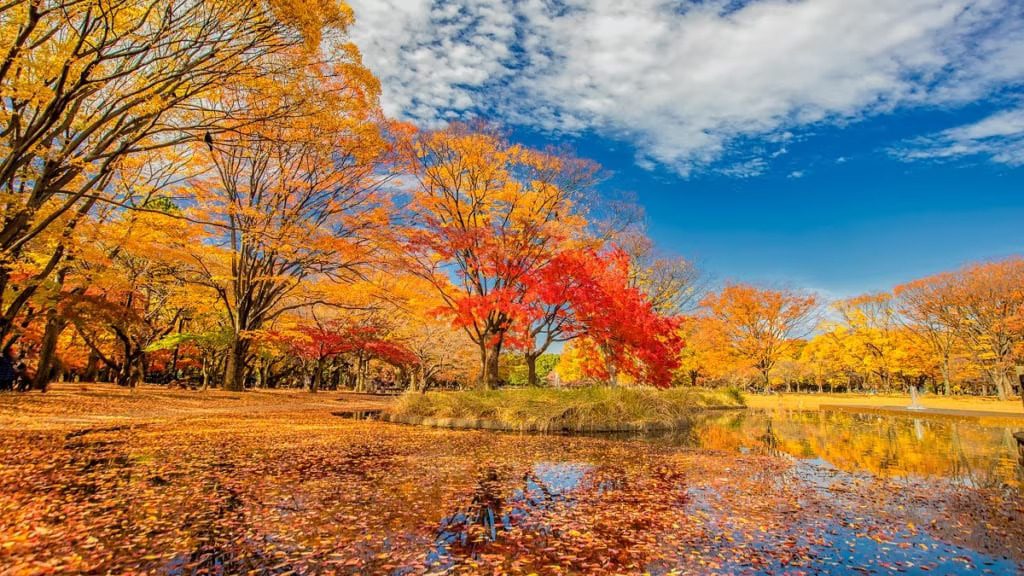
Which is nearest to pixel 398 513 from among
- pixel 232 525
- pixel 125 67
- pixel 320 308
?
pixel 232 525

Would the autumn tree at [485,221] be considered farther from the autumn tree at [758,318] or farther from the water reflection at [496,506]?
the autumn tree at [758,318]

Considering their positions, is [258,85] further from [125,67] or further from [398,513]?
[398,513]

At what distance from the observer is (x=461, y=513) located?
4.89 meters

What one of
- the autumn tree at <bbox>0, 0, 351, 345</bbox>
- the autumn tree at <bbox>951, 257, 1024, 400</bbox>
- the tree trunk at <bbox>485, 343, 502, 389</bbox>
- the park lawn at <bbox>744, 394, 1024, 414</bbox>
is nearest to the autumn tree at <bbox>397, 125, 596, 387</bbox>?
the tree trunk at <bbox>485, 343, 502, 389</bbox>

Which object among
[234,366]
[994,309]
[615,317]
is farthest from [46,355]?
[994,309]

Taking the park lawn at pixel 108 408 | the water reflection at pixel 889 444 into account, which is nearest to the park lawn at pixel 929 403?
the water reflection at pixel 889 444

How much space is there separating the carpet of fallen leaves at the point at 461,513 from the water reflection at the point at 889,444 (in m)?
0.94

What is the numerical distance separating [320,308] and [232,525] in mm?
33368

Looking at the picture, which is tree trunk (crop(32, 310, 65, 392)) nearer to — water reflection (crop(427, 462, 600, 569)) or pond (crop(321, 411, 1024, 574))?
pond (crop(321, 411, 1024, 574))

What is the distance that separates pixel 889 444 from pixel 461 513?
11211 mm

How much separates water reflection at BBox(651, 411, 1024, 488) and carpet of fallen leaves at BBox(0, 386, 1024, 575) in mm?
945

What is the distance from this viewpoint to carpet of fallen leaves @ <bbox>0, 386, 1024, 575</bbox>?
358 centimetres

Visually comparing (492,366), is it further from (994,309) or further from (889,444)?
(994,309)

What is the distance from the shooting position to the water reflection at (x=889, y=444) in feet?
24.9
